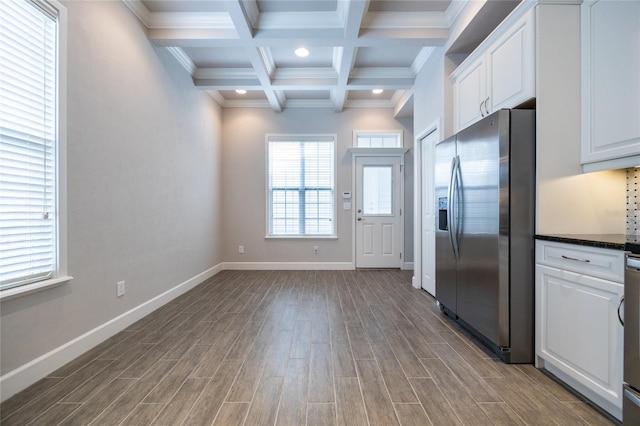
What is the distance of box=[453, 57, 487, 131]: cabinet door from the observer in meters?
2.49

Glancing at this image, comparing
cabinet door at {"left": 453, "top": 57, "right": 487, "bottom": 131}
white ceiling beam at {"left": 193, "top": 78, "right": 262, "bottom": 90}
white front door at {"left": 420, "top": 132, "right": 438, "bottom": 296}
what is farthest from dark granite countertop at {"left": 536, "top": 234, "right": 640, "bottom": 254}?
white ceiling beam at {"left": 193, "top": 78, "right": 262, "bottom": 90}

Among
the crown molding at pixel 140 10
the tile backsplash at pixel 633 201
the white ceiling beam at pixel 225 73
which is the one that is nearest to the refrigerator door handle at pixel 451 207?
the tile backsplash at pixel 633 201

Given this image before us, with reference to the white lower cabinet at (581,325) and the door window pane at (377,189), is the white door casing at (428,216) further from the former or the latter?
the white lower cabinet at (581,325)

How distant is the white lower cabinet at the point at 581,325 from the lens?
142 cm

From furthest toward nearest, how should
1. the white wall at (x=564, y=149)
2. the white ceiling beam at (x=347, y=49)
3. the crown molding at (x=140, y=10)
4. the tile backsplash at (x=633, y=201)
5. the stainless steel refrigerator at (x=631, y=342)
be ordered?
the crown molding at (x=140, y=10) → the white ceiling beam at (x=347, y=49) → the white wall at (x=564, y=149) → the tile backsplash at (x=633, y=201) → the stainless steel refrigerator at (x=631, y=342)

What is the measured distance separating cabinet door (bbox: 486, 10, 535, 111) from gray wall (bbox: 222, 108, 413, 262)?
9.66 ft

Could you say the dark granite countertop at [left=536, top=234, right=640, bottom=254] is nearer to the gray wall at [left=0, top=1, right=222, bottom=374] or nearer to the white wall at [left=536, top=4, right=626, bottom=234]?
the white wall at [left=536, top=4, right=626, bottom=234]

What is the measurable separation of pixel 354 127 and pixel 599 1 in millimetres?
3670

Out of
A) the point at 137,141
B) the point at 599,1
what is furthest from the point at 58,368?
the point at 599,1

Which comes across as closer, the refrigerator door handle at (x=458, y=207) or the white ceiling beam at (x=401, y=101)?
the refrigerator door handle at (x=458, y=207)

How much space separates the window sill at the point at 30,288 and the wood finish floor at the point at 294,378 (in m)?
0.57

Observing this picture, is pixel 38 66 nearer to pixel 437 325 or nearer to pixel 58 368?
pixel 58 368

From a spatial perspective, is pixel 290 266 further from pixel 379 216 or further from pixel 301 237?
pixel 379 216

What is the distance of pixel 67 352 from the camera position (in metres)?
2.00
